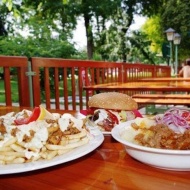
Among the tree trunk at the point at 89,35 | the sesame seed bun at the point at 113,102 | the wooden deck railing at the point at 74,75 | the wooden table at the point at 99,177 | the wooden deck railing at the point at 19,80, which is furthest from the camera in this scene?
the tree trunk at the point at 89,35

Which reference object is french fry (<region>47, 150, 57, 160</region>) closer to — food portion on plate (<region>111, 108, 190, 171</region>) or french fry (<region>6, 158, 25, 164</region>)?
french fry (<region>6, 158, 25, 164</region>)

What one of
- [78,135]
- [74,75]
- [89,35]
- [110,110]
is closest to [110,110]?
[110,110]

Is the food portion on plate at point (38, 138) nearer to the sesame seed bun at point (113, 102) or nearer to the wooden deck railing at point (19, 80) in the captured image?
the sesame seed bun at point (113, 102)

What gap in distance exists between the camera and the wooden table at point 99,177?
0.57 meters

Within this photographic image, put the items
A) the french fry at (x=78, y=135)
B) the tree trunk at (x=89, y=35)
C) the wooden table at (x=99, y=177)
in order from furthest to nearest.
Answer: the tree trunk at (x=89, y=35), the french fry at (x=78, y=135), the wooden table at (x=99, y=177)

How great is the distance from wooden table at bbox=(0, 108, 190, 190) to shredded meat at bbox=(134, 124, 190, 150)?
0.06 m

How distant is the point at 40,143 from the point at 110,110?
1.80 ft

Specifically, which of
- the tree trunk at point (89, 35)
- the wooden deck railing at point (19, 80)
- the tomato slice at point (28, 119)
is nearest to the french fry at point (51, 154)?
the tomato slice at point (28, 119)

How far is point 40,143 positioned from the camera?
0.65 m

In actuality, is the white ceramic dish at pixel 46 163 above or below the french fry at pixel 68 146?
below

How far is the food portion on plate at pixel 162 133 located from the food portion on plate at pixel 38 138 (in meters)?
0.15

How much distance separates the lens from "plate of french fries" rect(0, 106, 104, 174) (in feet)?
2.08

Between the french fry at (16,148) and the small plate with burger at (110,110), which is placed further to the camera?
the small plate with burger at (110,110)

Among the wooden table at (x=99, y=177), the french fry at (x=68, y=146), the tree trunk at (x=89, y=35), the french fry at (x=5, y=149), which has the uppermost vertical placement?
the tree trunk at (x=89, y=35)
